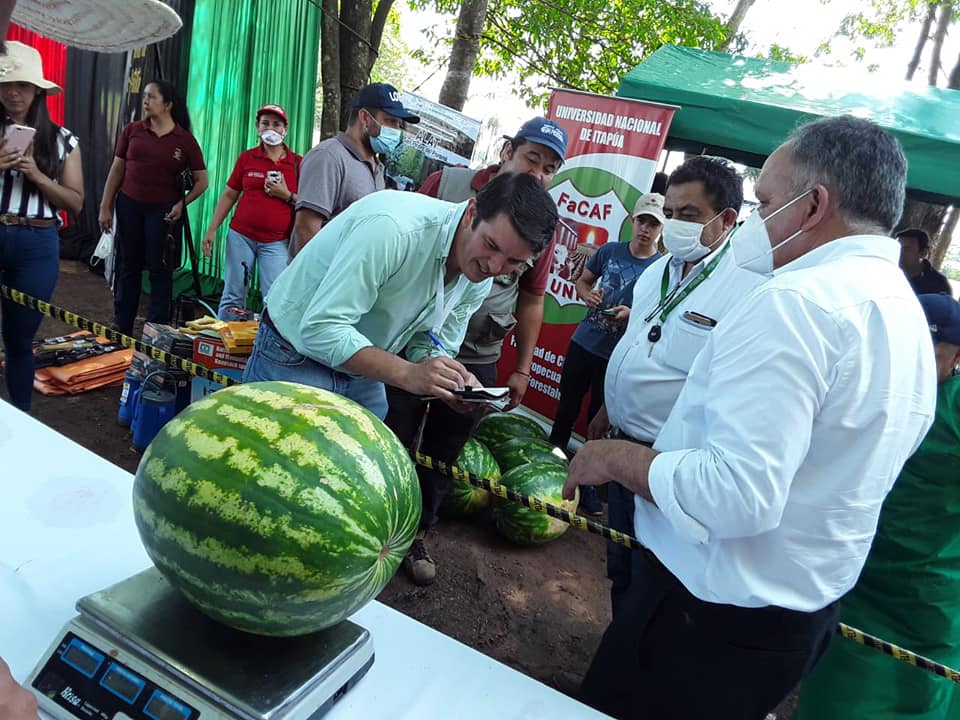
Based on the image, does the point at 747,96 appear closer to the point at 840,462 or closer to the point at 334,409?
the point at 840,462

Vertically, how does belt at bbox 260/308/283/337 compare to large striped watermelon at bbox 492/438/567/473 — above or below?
above

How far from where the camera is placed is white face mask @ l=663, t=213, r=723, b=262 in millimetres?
2736

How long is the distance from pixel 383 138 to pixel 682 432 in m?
3.26

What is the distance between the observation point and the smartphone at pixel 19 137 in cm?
306

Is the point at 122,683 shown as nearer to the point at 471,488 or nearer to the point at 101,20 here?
the point at 471,488

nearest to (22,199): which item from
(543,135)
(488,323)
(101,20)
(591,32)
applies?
(101,20)

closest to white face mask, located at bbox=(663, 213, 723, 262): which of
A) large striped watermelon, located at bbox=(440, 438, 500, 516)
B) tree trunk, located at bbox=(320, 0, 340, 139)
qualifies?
large striped watermelon, located at bbox=(440, 438, 500, 516)

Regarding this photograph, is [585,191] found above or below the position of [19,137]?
above

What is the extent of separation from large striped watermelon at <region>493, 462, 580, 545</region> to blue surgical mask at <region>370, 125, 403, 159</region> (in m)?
2.34

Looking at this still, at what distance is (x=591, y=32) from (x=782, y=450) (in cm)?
1194

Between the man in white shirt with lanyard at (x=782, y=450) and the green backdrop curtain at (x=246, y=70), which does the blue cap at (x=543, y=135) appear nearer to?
the man in white shirt with lanyard at (x=782, y=450)

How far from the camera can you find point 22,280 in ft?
11.3

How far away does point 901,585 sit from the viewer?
2.28m

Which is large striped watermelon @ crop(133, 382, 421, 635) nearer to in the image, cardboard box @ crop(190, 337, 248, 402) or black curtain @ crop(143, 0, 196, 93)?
cardboard box @ crop(190, 337, 248, 402)
